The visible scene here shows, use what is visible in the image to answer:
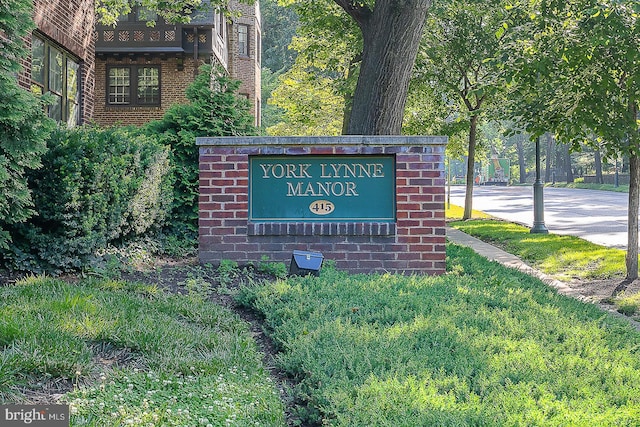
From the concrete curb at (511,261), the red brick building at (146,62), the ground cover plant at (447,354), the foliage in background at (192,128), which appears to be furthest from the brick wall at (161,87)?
the ground cover plant at (447,354)

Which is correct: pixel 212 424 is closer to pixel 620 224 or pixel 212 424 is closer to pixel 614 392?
pixel 614 392

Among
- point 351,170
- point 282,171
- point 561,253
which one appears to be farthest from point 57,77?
point 561,253

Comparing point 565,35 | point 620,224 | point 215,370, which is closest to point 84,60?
point 565,35

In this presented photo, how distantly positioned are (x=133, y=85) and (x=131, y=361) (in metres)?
19.9

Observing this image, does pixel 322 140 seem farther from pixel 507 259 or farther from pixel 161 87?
pixel 161 87

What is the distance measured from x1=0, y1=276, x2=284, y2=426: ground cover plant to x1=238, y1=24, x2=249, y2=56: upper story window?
2817 cm

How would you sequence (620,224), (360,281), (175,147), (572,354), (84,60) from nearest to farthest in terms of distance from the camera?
1. (572,354)
2. (360,281)
3. (175,147)
4. (84,60)
5. (620,224)

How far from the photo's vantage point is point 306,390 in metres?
3.50

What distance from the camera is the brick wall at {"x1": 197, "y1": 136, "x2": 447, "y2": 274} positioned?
287 inches

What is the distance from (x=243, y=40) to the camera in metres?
32.1

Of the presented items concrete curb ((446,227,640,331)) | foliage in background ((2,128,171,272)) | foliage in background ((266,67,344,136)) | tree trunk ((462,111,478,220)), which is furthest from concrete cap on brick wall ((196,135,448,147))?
foliage in background ((266,67,344,136))

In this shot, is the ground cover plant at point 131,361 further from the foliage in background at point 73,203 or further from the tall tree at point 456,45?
the tall tree at point 456,45

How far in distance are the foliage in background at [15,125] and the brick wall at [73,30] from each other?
4.87m

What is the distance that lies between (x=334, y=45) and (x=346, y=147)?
45.4 feet
